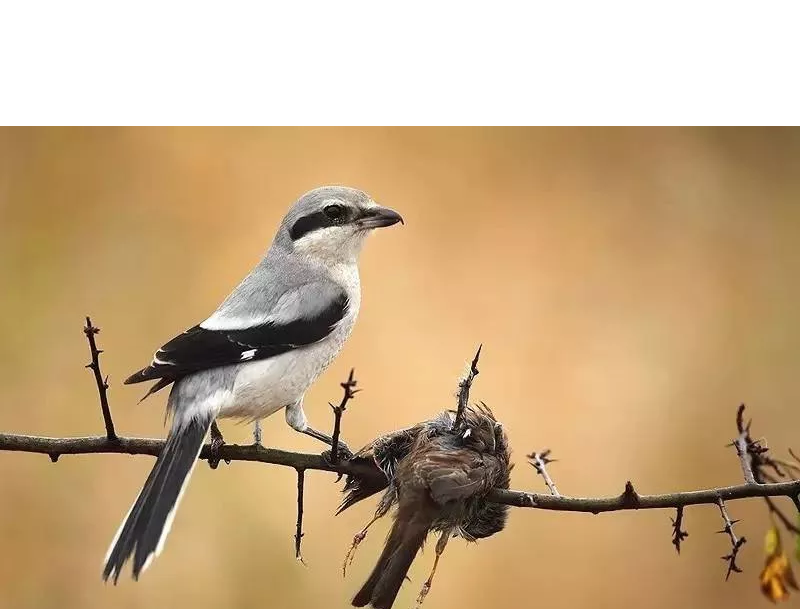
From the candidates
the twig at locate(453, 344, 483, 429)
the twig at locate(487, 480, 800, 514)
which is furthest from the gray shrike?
the twig at locate(487, 480, 800, 514)

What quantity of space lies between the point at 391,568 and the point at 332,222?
3.13 ft

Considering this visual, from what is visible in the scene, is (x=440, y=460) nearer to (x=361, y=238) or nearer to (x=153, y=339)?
(x=361, y=238)

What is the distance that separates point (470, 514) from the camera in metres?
1.61

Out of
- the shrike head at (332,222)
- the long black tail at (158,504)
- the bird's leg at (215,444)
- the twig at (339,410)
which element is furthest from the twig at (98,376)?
the shrike head at (332,222)

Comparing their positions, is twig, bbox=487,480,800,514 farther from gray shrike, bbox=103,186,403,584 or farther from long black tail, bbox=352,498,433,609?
gray shrike, bbox=103,186,403,584

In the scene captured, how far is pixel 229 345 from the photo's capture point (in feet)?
5.97

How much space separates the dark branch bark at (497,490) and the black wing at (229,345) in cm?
15

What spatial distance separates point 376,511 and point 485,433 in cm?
26

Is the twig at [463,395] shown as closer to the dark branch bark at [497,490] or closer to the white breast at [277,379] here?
the dark branch bark at [497,490]

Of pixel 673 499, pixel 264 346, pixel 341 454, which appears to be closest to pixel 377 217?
pixel 264 346

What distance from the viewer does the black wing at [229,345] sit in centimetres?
172

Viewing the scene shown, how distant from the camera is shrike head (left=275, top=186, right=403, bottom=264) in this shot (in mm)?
2096

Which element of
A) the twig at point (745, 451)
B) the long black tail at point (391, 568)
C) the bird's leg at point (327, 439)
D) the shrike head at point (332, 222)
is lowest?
the long black tail at point (391, 568)

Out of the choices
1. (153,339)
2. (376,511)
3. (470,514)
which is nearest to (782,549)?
(470,514)
